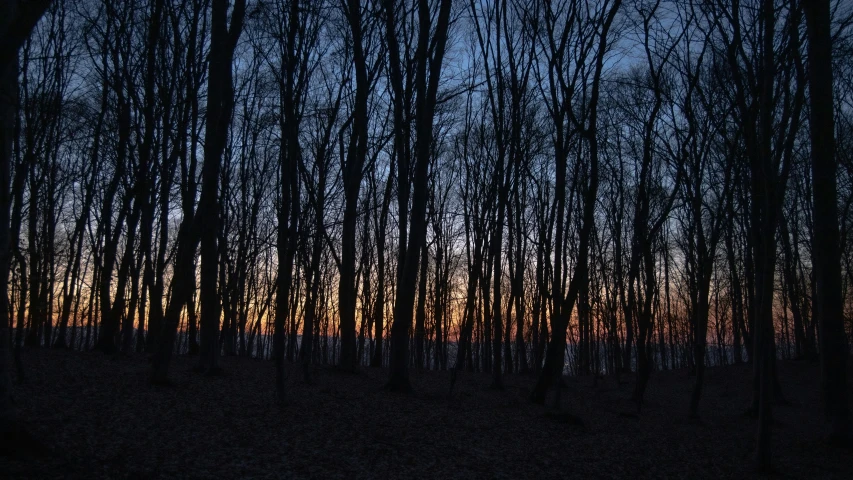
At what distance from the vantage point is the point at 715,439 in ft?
33.4

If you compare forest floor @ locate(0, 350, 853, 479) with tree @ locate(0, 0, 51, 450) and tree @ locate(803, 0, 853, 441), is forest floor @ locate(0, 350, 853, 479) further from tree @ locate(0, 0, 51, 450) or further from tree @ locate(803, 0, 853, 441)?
tree @ locate(803, 0, 853, 441)

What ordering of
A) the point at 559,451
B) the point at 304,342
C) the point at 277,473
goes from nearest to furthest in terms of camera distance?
the point at 277,473
the point at 559,451
the point at 304,342

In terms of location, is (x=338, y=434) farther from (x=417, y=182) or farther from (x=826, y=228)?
(x=826, y=228)

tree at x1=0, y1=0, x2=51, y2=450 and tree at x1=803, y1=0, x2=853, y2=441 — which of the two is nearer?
tree at x1=0, y1=0, x2=51, y2=450

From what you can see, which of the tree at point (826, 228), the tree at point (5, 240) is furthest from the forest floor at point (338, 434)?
the tree at point (826, 228)

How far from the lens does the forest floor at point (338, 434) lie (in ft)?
18.8

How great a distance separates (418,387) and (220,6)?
938cm

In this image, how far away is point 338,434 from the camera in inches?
295

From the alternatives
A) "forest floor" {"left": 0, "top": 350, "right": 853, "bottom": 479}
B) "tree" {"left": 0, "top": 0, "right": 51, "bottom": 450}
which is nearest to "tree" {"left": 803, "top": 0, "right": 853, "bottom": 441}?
"forest floor" {"left": 0, "top": 350, "right": 853, "bottom": 479}

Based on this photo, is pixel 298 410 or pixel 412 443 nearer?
pixel 412 443

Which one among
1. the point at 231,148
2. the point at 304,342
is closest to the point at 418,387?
the point at 304,342

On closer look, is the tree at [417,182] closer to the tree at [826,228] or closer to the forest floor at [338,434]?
the forest floor at [338,434]

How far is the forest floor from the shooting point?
5.73 metres

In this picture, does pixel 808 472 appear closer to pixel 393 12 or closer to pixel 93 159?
pixel 393 12
